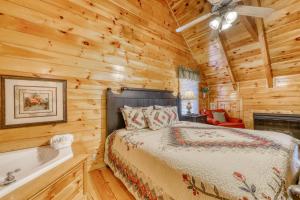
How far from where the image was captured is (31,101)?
1599 millimetres

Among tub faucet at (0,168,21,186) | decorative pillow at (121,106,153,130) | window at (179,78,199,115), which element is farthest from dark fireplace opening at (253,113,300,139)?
tub faucet at (0,168,21,186)

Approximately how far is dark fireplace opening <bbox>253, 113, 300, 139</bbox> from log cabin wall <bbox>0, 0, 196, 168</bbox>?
2.81 metres

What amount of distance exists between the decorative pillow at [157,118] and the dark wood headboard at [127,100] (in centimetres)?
38

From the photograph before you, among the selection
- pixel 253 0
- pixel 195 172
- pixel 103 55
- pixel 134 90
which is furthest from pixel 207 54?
pixel 195 172

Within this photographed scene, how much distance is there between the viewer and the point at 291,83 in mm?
3096

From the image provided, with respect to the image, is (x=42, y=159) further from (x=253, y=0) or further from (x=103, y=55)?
(x=253, y=0)

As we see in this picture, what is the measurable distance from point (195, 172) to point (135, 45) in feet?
8.00

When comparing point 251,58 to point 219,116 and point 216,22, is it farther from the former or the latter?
point 216,22

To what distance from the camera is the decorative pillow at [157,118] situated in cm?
222

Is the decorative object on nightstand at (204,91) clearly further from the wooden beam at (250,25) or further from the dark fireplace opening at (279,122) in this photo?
the wooden beam at (250,25)

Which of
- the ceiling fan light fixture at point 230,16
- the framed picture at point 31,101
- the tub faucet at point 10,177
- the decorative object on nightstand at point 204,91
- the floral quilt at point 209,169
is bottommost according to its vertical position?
the tub faucet at point 10,177

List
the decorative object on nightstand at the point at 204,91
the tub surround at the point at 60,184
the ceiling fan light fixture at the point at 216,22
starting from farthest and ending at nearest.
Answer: the decorative object on nightstand at the point at 204,91
the ceiling fan light fixture at the point at 216,22
the tub surround at the point at 60,184

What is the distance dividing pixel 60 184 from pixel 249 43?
13.3ft

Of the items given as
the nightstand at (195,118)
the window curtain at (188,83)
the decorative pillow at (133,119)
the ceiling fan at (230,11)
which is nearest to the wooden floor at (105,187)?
the decorative pillow at (133,119)
